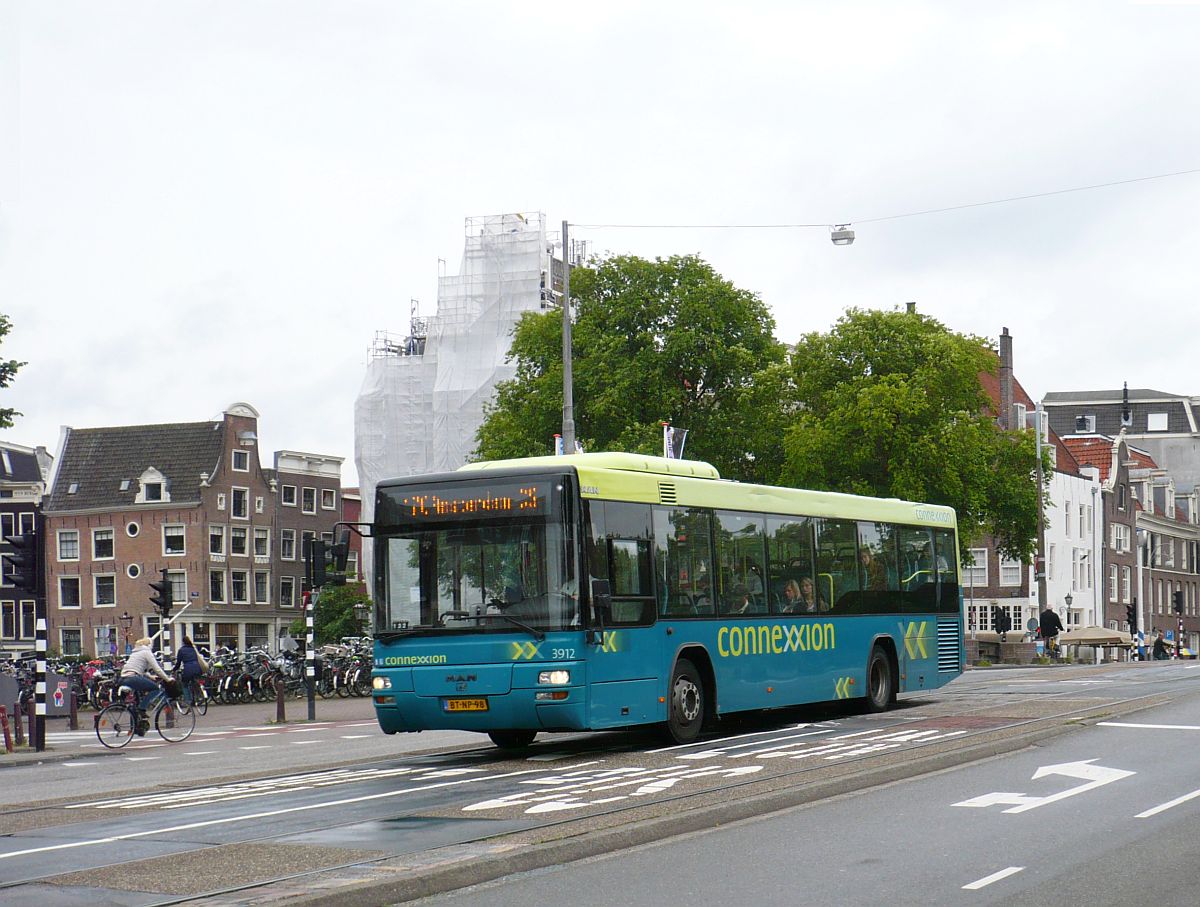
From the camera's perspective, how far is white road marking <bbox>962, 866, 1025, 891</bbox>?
830cm

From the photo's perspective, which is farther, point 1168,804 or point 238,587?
point 238,587

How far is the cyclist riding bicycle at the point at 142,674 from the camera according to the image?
25.0m

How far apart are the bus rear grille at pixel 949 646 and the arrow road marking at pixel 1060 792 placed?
933 centimetres

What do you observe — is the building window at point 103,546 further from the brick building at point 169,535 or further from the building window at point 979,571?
the building window at point 979,571

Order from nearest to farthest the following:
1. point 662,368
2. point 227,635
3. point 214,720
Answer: point 214,720
point 662,368
point 227,635

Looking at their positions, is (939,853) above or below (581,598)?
below

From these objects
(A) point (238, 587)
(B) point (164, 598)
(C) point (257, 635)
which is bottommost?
(C) point (257, 635)

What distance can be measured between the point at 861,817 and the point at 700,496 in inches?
288

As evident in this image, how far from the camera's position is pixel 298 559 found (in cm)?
7681

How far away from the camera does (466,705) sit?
16.1 meters

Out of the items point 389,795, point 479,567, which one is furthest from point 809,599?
point 389,795

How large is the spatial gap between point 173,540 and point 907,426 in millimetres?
38146

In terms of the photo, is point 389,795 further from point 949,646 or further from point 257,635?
point 257,635

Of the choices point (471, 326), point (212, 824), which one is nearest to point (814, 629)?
point (212, 824)
